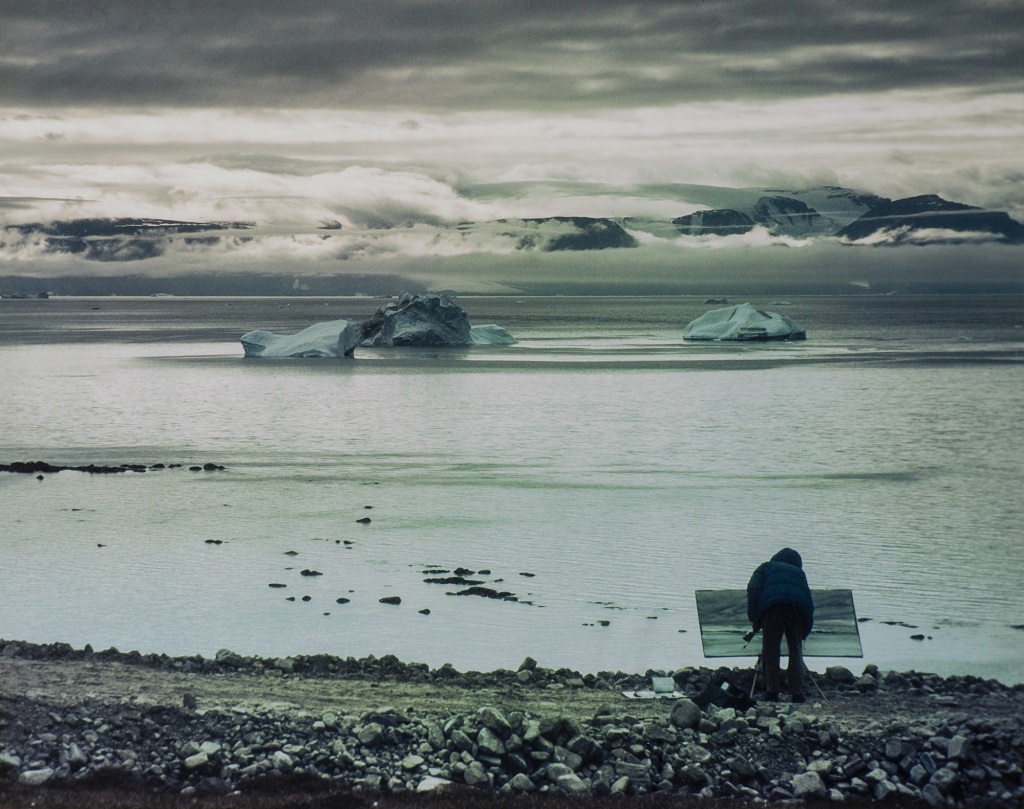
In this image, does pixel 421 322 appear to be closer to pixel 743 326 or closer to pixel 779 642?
pixel 743 326

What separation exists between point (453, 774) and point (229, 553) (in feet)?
27.2

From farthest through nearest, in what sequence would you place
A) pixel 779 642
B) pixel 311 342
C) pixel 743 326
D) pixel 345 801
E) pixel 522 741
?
pixel 743 326, pixel 311 342, pixel 779 642, pixel 522 741, pixel 345 801

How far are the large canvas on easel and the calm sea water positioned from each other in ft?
3.62

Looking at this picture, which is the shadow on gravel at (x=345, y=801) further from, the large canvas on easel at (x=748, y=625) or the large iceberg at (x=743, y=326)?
the large iceberg at (x=743, y=326)

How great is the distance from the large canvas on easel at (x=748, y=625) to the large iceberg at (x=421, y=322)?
174ft

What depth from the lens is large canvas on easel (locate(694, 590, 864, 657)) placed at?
9.10 meters

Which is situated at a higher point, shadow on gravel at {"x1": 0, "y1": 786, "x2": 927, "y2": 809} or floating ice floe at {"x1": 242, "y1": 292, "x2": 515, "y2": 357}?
floating ice floe at {"x1": 242, "y1": 292, "x2": 515, "y2": 357}

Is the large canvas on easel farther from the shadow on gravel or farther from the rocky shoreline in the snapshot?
the shadow on gravel

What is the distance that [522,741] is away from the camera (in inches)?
303

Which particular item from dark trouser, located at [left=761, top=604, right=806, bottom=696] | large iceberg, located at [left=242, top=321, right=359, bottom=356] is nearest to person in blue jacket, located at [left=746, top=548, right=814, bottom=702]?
dark trouser, located at [left=761, top=604, right=806, bottom=696]

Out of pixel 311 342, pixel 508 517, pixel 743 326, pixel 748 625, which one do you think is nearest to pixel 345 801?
pixel 748 625

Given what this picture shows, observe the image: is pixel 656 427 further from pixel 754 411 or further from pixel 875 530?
pixel 875 530

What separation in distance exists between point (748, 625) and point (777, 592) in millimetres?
813

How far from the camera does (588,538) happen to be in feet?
52.5
